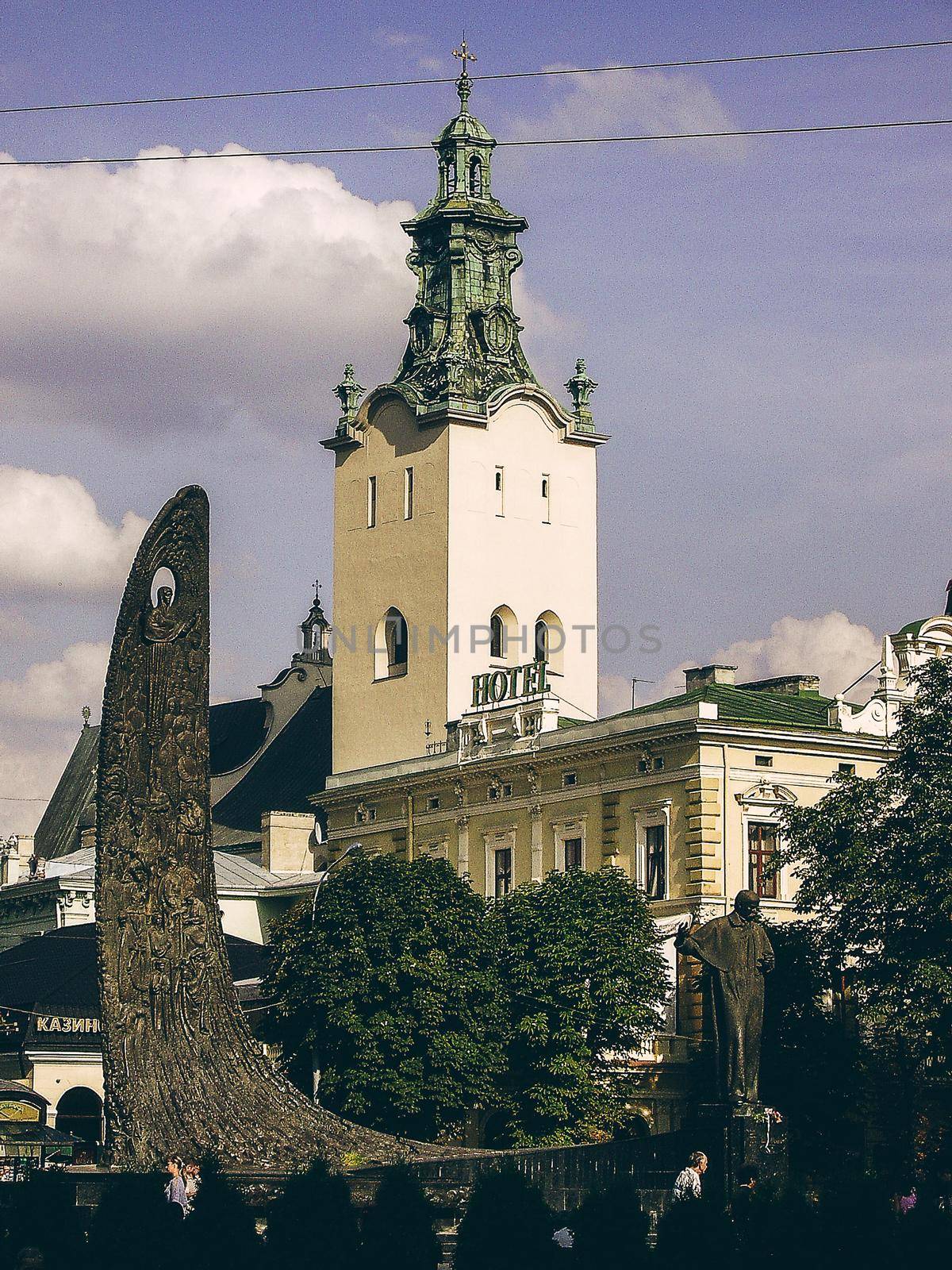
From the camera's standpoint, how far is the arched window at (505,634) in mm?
84500

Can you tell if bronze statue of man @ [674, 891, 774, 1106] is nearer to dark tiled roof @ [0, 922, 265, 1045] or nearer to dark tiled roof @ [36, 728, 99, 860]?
dark tiled roof @ [0, 922, 265, 1045]

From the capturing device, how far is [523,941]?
58.6 m

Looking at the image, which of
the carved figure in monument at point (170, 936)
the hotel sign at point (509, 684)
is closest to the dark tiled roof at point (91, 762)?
the hotel sign at point (509, 684)

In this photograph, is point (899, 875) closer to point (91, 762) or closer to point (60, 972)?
point (60, 972)

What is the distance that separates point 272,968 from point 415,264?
35.2 meters

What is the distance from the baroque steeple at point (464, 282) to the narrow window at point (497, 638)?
726 centimetres

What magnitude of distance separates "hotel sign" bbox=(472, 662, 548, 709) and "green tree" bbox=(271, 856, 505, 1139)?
51.8ft

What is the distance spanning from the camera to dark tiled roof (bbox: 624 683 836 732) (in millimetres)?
66125

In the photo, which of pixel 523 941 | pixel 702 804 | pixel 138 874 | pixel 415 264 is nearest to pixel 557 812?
pixel 702 804

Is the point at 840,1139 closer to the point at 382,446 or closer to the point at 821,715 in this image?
the point at 821,715

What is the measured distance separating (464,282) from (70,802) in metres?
33.4

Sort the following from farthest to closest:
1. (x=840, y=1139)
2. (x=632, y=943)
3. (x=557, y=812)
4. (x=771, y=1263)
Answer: (x=557, y=812) < (x=632, y=943) < (x=840, y=1139) < (x=771, y=1263)

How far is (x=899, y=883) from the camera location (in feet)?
167

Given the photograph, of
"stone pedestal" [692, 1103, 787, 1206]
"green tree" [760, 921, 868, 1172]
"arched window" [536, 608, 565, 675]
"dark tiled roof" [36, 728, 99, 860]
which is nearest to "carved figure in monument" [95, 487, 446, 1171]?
"stone pedestal" [692, 1103, 787, 1206]
